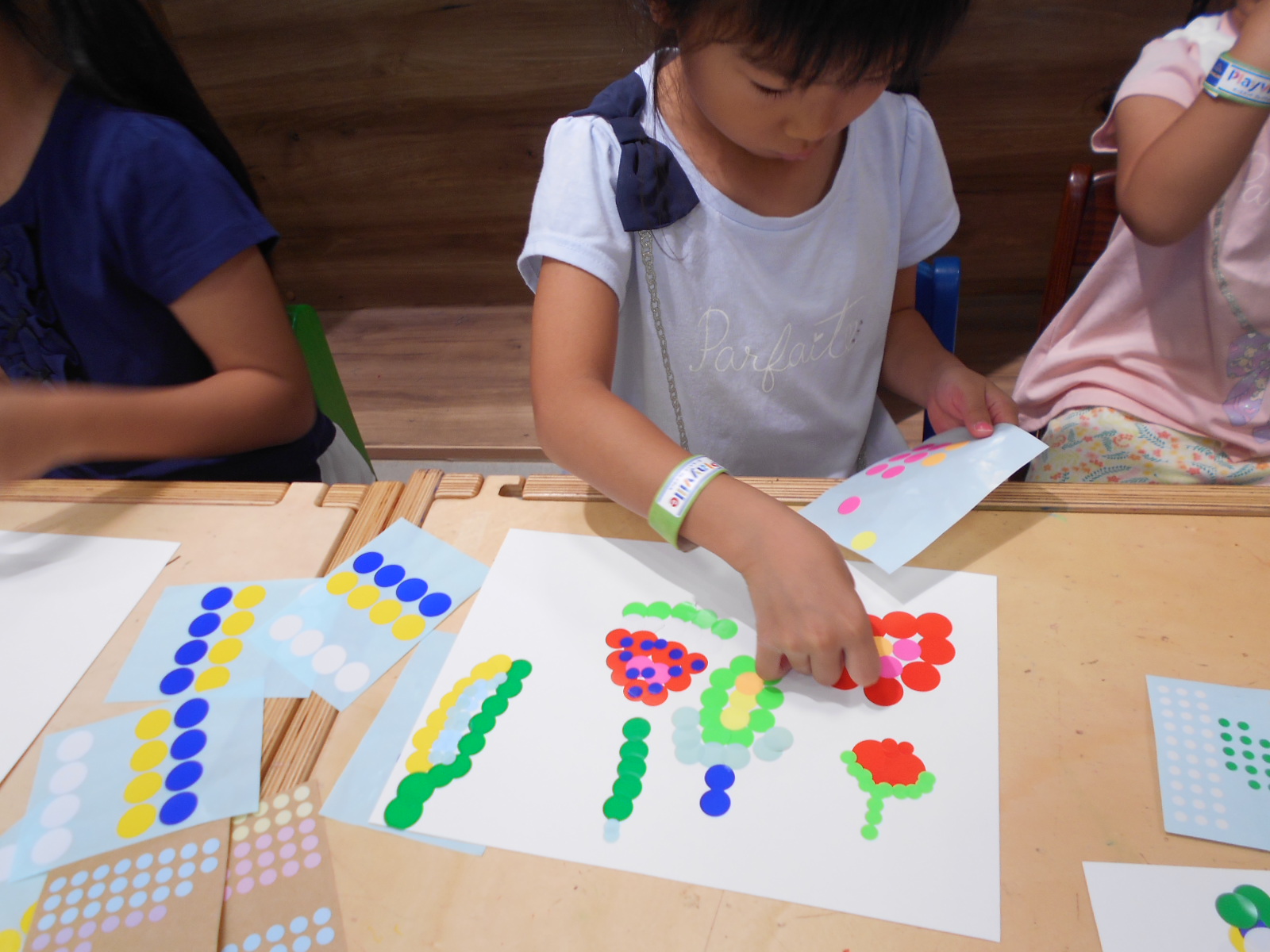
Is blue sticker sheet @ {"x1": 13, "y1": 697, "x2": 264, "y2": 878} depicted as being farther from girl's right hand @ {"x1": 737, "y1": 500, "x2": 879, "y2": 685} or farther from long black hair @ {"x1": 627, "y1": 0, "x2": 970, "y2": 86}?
long black hair @ {"x1": 627, "y1": 0, "x2": 970, "y2": 86}

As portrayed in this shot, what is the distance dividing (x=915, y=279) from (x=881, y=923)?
28.6 inches

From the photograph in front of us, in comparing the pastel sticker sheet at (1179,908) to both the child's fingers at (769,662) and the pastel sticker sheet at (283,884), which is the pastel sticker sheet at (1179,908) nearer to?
the child's fingers at (769,662)

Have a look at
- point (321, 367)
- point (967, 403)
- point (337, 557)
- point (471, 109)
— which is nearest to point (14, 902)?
point (337, 557)

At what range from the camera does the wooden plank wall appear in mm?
1614

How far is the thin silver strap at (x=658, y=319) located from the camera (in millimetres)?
718

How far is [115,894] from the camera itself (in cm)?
41

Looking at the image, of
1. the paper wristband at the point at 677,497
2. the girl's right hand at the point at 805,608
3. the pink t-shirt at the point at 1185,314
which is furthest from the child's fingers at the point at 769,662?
the pink t-shirt at the point at 1185,314

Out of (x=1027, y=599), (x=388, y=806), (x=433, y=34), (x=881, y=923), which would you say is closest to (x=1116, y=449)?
(x=1027, y=599)

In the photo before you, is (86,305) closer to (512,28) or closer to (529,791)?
(529,791)

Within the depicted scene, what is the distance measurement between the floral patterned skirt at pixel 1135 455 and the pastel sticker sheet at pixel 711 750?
1.26 ft

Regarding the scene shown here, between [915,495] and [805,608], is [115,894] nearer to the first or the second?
[805,608]

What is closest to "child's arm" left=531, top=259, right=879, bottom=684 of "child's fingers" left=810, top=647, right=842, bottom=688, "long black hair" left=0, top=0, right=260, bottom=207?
"child's fingers" left=810, top=647, right=842, bottom=688

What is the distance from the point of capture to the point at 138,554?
0.62 metres

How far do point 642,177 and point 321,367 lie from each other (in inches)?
27.3
